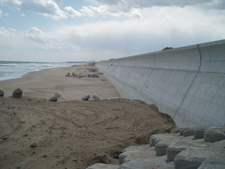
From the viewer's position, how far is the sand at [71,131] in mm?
3879

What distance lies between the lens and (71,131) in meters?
5.44

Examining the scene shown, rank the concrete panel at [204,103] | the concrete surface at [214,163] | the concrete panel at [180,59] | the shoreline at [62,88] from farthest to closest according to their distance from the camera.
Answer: the shoreline at [62,88] < the concrete panel at [180,59] < the concrete panel at [204,103] < the concrete surface at [214,163]

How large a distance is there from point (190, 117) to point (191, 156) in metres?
3.61

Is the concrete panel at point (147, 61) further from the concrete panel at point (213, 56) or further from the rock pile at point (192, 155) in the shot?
the rock pile at point (192, 155)

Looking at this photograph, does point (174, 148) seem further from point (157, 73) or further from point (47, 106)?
point (157, 73)

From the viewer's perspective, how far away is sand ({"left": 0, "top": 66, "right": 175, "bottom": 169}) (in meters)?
3.88

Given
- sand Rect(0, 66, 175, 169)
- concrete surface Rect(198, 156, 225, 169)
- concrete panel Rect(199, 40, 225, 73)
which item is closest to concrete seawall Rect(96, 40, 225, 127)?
concrete panel Rect(199, 40, 225, 73)

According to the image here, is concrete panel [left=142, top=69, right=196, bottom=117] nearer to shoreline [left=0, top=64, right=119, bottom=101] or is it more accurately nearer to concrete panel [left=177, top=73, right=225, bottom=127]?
concrete panel [left=177, top=73, right=225, bottom=127]

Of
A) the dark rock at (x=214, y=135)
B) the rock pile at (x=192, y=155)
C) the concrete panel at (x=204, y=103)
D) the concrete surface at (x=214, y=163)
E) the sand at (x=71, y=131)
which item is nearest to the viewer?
the concrete surface at (x=214, y=163)

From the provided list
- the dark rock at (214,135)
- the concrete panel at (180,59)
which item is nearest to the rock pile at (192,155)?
the dark rock at (214,135)

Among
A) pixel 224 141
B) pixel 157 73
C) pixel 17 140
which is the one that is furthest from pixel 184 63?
pixel 17 140

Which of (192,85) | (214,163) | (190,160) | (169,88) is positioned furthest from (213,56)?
(214,163)

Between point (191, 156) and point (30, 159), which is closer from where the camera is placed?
point (191, 156)

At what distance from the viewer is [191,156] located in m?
2.24
